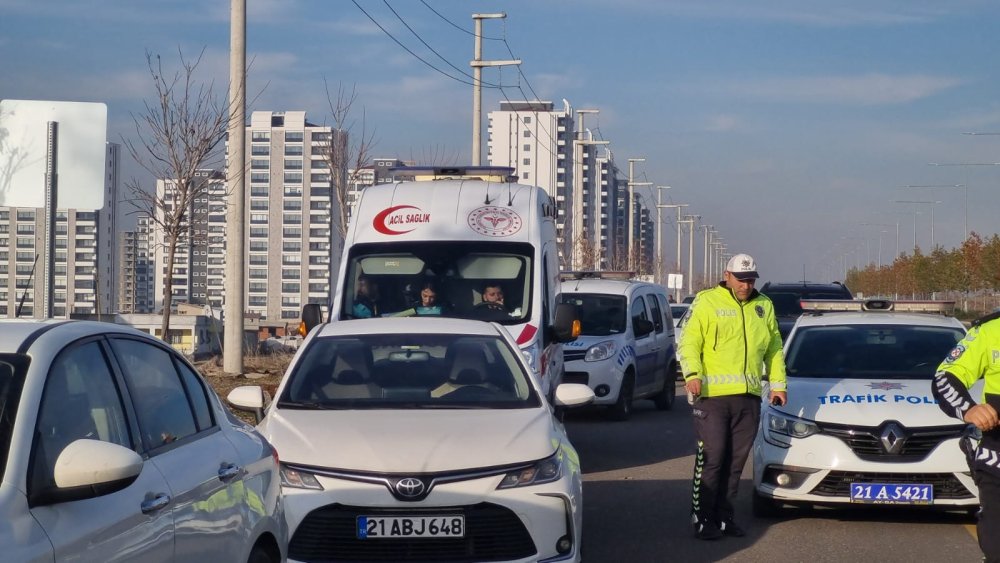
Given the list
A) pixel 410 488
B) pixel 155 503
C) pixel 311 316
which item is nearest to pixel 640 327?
pixel 311 316

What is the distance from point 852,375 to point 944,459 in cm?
150

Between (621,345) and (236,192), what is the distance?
21.1 ft

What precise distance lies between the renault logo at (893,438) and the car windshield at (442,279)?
4150 mm

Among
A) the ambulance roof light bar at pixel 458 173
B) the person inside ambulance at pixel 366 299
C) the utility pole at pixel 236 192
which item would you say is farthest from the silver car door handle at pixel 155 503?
the utility pole at pixel 236 192

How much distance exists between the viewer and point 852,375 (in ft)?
34.3

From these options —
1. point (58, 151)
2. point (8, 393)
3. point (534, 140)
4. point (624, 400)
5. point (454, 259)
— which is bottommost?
point (624, 400)

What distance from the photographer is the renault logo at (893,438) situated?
9125 millimetres

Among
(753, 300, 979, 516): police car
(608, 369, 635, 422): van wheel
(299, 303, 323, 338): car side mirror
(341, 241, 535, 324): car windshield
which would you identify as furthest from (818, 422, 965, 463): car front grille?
(608, 369, 635, 422): van wheel

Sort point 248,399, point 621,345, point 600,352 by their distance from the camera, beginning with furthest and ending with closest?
1. point 621,345
2. point 600,352
3. point 248,399

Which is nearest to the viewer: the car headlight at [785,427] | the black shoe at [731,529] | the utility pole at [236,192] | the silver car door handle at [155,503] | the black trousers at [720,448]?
the silver car door handle at [155,503]

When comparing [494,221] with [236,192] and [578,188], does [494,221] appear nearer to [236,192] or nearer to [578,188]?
[236,192]

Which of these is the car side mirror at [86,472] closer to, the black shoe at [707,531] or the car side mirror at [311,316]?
the black shoe at [707,531]

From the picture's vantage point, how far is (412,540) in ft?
21.0

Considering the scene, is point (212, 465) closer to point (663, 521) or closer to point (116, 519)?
point (116, 519)
